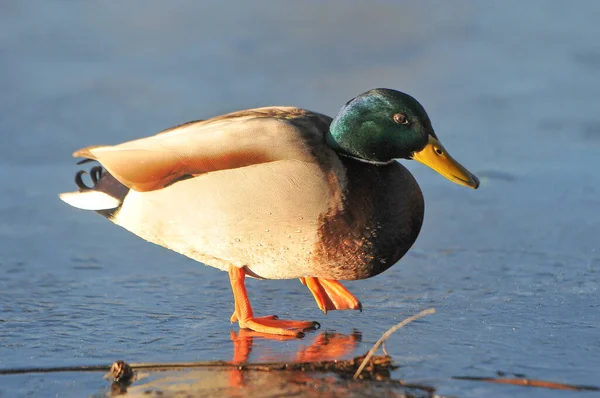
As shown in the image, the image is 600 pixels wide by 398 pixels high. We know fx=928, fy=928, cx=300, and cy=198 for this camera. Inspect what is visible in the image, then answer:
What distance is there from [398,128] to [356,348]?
1001 mm

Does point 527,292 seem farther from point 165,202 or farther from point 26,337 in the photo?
point 26,337

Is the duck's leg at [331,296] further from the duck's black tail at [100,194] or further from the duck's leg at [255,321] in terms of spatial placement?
the duck's black tail at [100,194]

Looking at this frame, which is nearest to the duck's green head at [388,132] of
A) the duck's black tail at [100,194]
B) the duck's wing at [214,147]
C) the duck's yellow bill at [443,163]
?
the duck's yellow bill at [443,163]

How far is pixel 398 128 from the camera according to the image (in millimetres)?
4008

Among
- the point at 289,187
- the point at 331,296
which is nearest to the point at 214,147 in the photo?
the point at 289,187

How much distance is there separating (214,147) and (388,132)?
754mm

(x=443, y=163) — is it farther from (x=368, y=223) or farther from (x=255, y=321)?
(x=255, y=321)

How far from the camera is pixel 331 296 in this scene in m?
4.30

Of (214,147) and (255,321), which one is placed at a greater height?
(214,147)

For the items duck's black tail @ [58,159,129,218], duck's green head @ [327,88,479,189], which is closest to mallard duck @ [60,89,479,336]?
duck's green head @ [327,88,479,189]

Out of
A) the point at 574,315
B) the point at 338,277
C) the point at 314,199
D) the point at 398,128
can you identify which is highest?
the point at 398,128

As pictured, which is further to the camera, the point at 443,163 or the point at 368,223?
the point at 443,163

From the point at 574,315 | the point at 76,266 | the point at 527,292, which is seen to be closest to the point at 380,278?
the point at 527,292

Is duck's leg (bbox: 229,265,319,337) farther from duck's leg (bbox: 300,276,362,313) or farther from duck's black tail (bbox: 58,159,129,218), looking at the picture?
duck's black tail (bbox: 58,159,129,218)
